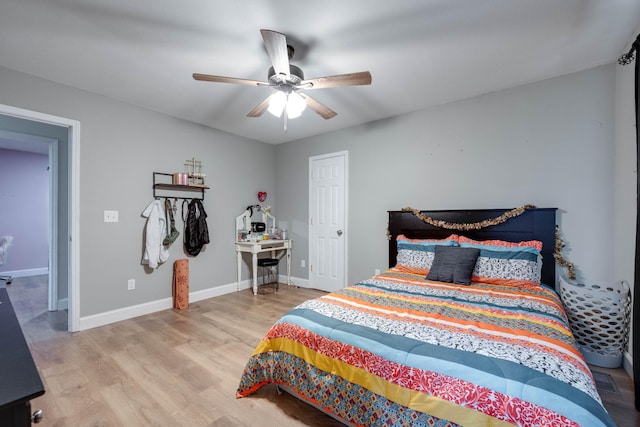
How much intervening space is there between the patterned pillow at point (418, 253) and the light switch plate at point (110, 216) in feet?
10.7

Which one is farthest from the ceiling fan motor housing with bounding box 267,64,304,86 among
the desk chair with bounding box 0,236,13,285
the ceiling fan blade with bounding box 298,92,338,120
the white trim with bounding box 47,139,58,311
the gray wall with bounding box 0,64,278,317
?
the desk chair with bounding box 0,236,13,285

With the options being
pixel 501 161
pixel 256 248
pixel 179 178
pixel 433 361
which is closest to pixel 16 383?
pixel 433 361

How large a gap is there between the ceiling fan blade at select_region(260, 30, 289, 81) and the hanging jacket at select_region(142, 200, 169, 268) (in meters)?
2.41

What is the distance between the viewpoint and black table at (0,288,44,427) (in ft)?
2.10

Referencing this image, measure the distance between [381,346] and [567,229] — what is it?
94.0 inches

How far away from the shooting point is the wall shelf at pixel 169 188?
138 inches

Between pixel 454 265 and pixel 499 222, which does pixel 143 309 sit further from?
pixel 499 222

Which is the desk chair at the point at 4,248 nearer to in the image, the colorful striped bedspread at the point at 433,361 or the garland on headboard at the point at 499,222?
the colorful striped bedspread at the point at 433,361

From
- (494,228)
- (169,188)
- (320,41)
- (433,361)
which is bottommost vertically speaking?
(433,361)

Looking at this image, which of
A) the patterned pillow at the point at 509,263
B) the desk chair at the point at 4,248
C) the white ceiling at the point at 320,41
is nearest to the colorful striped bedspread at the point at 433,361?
the patterned pillow at the point at 509,263

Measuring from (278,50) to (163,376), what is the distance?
8.05 ft

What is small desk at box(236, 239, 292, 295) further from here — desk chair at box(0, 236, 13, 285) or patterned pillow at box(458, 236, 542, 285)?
desk chair at box(0, 236, 13, 285)

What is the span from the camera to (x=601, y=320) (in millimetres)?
2164

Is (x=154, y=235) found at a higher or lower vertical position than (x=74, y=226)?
lower
